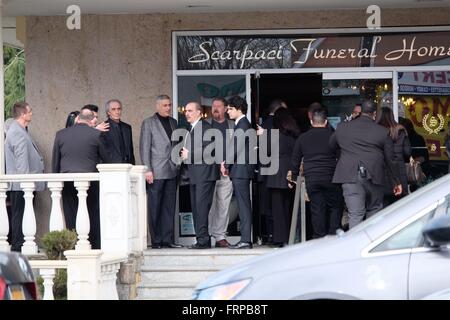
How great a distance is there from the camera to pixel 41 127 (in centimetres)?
1524

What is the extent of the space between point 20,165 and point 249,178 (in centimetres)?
282

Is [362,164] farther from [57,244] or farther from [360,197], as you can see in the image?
[57,244]

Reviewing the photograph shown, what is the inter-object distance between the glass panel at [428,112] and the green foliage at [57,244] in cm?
519

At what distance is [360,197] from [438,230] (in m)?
5.63

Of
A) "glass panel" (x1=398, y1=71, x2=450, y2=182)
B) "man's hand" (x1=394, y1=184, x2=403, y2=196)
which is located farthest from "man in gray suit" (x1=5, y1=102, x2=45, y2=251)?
"glass panel" (x1=398, y1=71, x2=450, y2=182)

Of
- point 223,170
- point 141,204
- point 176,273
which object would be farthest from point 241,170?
point 176,273

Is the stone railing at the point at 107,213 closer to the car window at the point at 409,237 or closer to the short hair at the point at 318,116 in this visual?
the short hair at the point at 318,116

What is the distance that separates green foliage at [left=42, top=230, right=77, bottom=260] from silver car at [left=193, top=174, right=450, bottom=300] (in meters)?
5.32

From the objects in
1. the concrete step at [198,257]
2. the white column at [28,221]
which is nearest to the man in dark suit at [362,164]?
the concrete step at [198,257]

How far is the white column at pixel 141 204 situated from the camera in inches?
521

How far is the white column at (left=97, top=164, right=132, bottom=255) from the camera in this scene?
12.5m

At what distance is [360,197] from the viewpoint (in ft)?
40.5

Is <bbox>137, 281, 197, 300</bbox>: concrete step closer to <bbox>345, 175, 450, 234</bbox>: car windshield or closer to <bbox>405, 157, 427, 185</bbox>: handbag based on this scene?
<bbox>405, 157, 427, 185</bbox>: handbag
